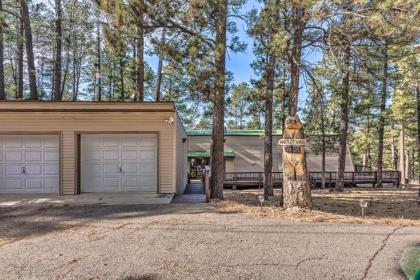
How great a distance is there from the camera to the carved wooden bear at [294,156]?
7418 mm

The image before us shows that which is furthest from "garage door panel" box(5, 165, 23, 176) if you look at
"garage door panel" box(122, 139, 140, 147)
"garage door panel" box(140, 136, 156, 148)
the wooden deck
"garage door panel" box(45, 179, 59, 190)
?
the wooden deck

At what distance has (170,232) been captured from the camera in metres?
5.36

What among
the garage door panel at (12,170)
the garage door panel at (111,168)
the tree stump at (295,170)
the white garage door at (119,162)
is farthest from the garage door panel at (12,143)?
the tree stump at (295,170)

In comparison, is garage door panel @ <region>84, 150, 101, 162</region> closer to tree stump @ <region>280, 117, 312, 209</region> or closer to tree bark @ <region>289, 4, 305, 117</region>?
tree stump @ <region>280, 117, 312, 209</region>

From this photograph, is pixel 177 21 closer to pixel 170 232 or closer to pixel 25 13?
pixel 170 232

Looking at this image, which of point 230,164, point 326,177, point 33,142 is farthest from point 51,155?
point 326,177

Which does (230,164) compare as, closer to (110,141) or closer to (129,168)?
(129,168)

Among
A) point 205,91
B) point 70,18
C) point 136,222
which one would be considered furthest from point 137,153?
point 70,18

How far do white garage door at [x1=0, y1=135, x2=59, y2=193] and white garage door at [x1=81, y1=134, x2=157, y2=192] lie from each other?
923 millimetres

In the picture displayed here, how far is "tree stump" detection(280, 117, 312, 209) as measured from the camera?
24.1 feet

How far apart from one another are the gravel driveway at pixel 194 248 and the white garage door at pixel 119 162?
3.32m

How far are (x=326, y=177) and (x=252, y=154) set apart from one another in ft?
16.6

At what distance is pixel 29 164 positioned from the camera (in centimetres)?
996

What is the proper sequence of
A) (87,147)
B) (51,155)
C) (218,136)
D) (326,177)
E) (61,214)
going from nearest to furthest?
(61,214) < (218,136) < (51,155) < (87,147) < (326,177)
